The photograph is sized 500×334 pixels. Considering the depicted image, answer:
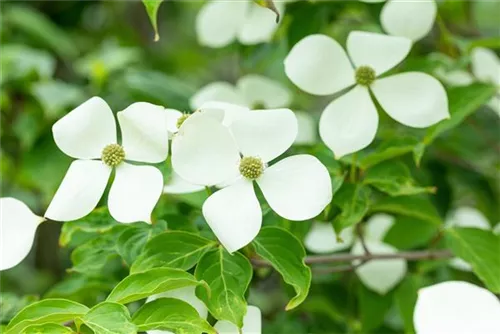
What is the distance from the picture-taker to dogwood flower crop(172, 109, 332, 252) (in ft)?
2.01

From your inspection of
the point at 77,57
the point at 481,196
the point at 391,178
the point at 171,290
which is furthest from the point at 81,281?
the point at 77,57

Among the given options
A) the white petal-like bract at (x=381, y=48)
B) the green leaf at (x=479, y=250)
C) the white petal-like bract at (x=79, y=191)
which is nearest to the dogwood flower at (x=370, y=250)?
the green leaf at (x=479, y=250)

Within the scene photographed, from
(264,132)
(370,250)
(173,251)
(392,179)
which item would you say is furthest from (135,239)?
(370,250)

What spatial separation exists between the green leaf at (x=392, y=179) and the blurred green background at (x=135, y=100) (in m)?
0.16

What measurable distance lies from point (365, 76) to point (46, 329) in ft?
1.31

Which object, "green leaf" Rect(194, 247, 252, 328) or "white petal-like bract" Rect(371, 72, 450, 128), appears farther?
"white petal-like bract" Rect(371, 72, 450, 128)

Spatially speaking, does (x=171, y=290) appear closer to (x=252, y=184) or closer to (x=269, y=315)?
(x=252, y=184)

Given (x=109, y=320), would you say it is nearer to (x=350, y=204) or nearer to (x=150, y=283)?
(x=150, y=283)

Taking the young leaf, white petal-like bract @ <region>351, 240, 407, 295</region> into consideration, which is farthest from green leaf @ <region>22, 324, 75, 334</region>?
white petal-like bract @ <region>351, 240, 407, 295</region>

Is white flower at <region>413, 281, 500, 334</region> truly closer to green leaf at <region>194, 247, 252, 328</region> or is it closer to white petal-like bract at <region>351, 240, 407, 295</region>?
green leaf at <region>194, 247, 252, 328</region>

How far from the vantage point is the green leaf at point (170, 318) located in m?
0.57

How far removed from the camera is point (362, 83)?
0.74 m

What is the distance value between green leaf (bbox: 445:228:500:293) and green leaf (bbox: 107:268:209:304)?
301 mm

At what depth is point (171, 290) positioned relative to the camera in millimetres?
625
